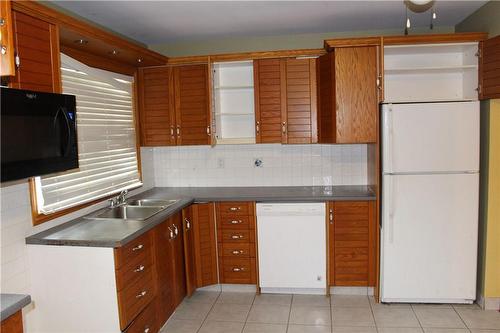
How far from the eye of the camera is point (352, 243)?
347cm

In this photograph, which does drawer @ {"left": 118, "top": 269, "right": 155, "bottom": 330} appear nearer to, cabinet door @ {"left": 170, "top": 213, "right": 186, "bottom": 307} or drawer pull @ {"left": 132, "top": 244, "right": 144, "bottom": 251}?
drawer pull @ {"left": 132, "top": 244, "right": 144, "bottom": 251}

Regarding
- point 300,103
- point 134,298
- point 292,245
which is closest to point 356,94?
point 300,103

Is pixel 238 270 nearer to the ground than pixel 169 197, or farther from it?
nearer to the ground

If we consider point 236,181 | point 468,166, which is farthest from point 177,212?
point 468,166

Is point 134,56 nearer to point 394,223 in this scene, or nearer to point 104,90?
point 104,90

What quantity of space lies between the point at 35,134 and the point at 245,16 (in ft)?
6.40

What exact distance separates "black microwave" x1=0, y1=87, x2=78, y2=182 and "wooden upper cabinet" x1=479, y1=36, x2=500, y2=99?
2856 millimetres

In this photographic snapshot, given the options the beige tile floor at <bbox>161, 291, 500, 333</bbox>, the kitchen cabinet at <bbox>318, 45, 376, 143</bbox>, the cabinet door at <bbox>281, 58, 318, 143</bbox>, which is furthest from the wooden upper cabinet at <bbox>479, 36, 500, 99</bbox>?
the beige tile floor at <bbox>161, 291, 500, 333</bbox>

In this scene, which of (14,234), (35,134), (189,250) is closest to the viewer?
(35,134)

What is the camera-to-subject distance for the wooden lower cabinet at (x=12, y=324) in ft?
5.23

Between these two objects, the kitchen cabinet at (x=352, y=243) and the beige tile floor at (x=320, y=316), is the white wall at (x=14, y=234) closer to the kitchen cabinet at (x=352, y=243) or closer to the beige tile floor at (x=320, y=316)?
the beige tile floor at (x=320, y=316)

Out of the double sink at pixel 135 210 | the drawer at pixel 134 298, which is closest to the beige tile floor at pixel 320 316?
the drawer at pixel 134 298

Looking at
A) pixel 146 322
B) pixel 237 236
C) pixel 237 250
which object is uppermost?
pixel 237 236

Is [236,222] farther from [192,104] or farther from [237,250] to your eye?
[192,104]
